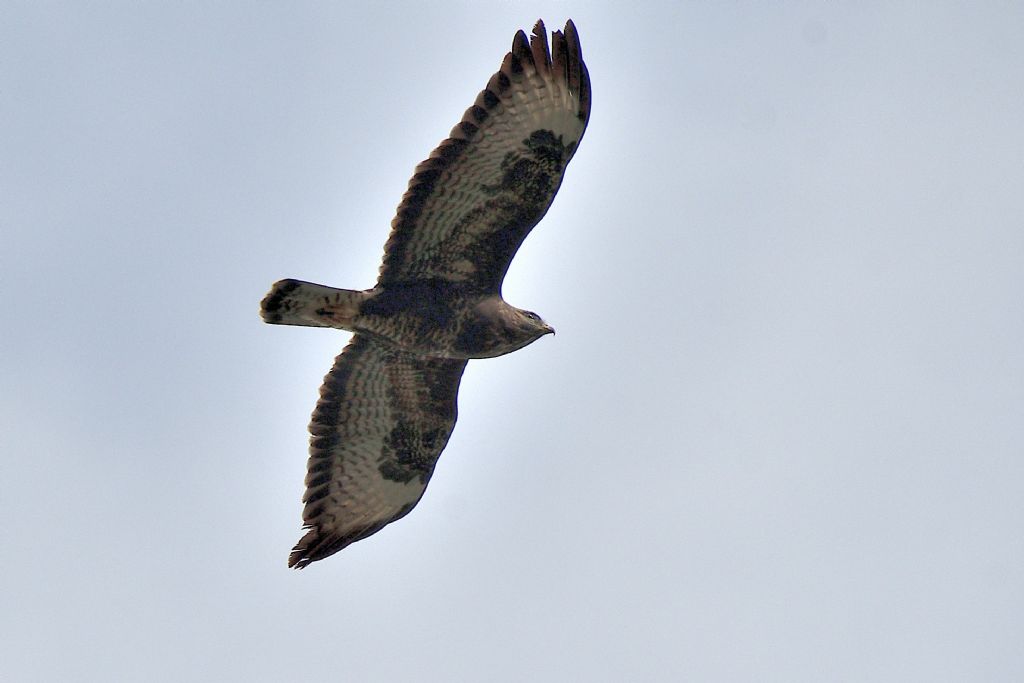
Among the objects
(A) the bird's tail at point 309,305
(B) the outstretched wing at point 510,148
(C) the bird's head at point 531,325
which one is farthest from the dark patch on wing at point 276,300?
(C) the bird's head at point 531,325

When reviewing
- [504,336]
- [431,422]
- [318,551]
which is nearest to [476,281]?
[504,336]

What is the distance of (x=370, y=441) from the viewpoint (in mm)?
14023

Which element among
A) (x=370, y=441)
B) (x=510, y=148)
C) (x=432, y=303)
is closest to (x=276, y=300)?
(x=432, y=303)

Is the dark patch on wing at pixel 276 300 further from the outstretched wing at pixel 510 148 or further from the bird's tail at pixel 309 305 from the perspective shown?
the outstretched wing at pixel 510 148

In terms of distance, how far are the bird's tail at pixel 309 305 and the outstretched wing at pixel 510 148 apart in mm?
660

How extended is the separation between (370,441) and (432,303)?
6.13 feet

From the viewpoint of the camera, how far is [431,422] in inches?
551

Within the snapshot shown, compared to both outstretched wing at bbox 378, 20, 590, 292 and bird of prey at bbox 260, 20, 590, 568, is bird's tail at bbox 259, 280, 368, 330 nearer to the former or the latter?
bird of prey at bbox 260, 20, 590, 568

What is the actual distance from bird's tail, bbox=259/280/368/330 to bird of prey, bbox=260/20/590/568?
1 centimetres

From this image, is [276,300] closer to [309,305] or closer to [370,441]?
[309,305]

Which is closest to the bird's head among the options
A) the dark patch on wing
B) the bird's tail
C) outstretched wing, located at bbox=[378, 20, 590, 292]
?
outstretched wing, located at bbox=[378, 20, 590, 292]

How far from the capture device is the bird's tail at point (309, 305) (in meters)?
12.4

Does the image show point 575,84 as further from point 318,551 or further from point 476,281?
point 318,551

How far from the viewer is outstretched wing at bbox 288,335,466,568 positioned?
45.0 feet
